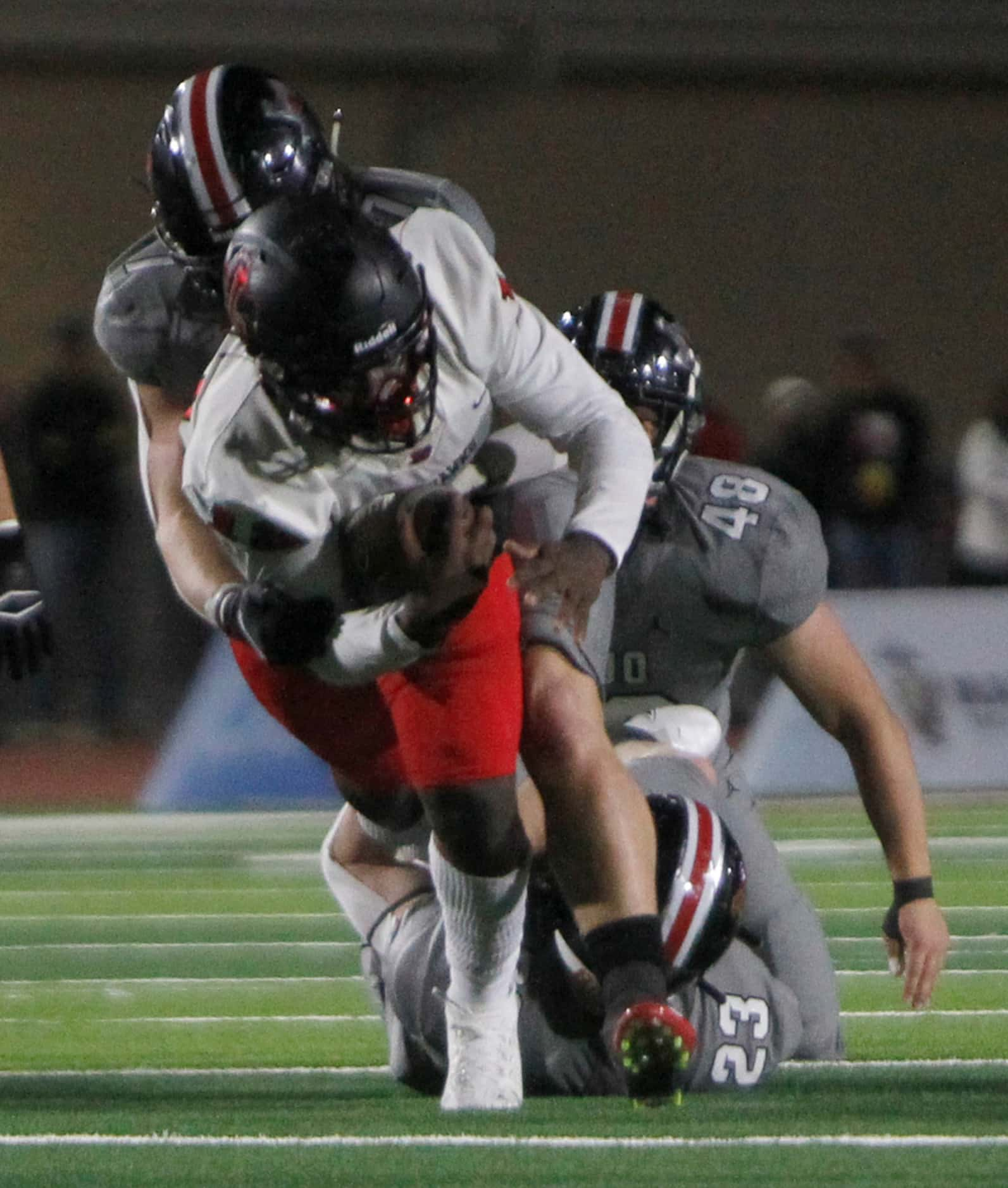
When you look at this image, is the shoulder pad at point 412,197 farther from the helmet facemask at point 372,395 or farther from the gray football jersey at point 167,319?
the helmet facemask at point 372,395

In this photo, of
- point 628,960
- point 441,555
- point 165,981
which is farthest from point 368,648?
point 165,981

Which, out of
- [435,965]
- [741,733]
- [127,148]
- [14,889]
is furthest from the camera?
[127,148]

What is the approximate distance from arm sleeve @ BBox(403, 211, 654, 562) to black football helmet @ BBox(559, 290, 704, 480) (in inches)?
30.3

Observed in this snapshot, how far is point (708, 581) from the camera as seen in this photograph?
15.9 feet

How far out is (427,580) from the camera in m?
3.74

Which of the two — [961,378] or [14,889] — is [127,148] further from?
[14,889]

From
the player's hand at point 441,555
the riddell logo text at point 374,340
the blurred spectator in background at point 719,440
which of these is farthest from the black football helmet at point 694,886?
the blurred spectator in background at point 719,440

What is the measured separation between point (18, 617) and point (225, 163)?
0.91m

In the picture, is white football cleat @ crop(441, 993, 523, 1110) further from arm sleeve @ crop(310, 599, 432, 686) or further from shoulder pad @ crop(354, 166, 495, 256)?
shoulder pad @ crop(354, 166, 495, 256)

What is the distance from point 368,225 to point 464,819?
2.88 feet

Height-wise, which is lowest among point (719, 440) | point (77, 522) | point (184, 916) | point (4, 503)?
point (77, 522)

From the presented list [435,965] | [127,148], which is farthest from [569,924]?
[127,148]

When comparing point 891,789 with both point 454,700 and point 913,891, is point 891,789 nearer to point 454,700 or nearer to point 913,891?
point 913,891

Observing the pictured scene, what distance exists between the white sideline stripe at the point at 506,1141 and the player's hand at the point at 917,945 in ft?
2.42
